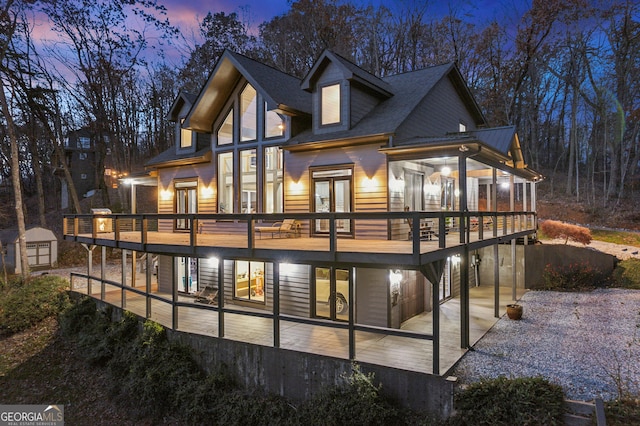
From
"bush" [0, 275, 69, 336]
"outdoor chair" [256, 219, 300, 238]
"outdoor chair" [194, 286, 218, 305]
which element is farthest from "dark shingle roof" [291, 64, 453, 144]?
"bush" [0, 275, 69, 336]

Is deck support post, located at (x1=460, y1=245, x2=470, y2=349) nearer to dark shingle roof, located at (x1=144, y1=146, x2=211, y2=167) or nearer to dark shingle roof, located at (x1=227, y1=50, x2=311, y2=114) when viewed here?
dark shingle roof, located at (x1=227, y1=50, x2=311, y2=114)

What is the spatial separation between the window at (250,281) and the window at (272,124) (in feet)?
15.8

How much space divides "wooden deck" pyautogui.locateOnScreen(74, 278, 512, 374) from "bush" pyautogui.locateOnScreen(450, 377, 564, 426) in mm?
802

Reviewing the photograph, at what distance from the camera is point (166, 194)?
54.7ft

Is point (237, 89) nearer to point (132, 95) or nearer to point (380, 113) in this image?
point (380, 113)

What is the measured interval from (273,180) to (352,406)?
330 inches

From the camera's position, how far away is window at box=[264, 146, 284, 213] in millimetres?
13445

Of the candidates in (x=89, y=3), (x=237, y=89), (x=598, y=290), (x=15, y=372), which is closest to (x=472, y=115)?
(x=598, y=290)

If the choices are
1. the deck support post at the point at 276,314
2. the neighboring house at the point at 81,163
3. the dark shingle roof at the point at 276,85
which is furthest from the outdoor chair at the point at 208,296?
the neighboring house at the point at 81,163

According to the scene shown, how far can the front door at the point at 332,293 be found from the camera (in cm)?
1119

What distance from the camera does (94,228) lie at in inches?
567

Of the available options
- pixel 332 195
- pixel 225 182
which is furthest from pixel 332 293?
pixel 225 182

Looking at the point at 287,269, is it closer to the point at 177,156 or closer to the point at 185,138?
the point at 177,156

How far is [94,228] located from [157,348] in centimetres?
632
